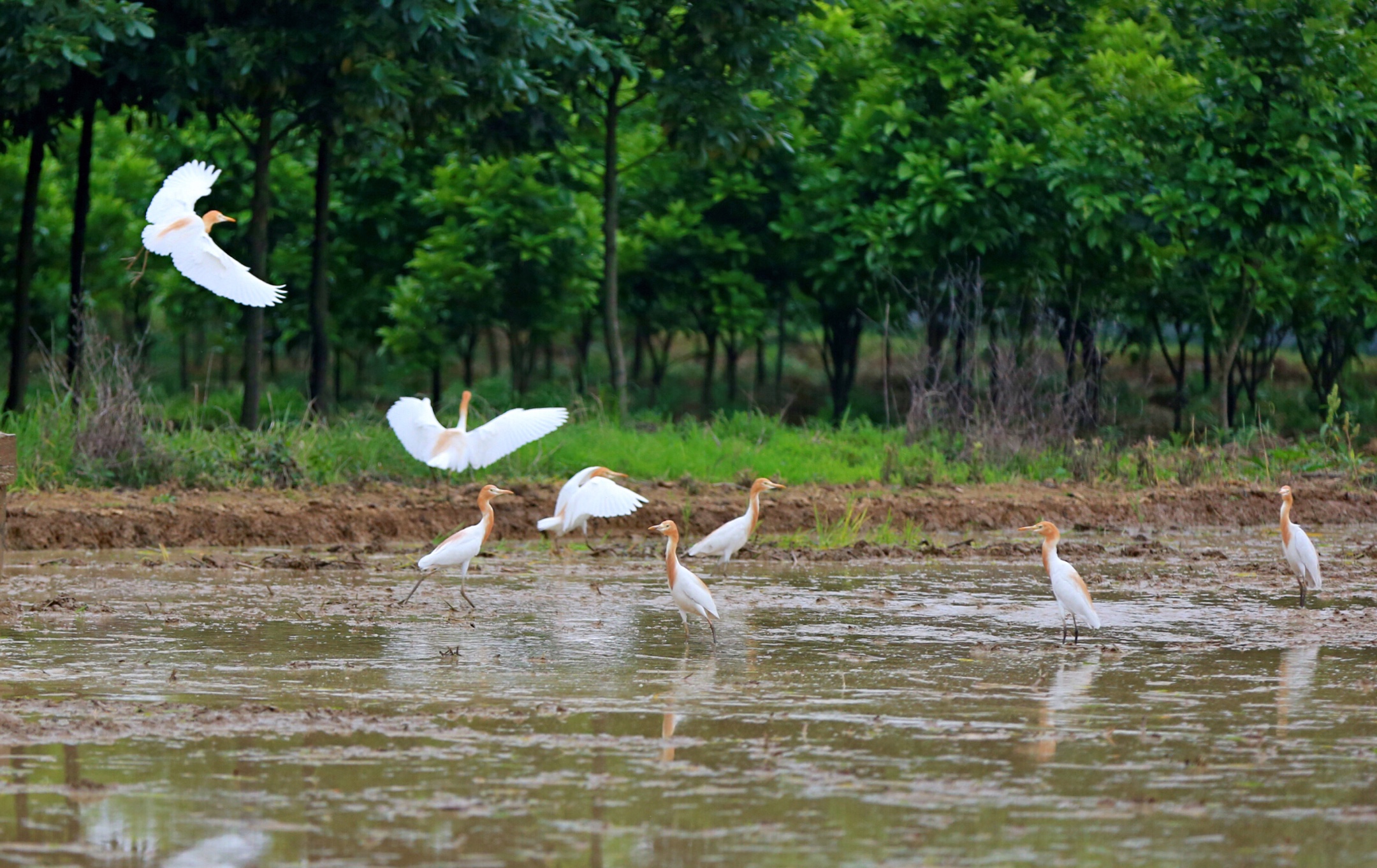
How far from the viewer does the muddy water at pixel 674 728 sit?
5.25 m

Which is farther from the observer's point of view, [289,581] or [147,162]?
[147,162]

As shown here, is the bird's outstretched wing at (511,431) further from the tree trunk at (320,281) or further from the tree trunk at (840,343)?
the tree trunk at (840,343)

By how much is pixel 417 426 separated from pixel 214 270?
99.8 inches

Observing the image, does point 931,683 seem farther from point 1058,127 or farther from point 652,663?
point 1058,127

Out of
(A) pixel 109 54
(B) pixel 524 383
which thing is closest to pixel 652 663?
(A) pixel 109 54

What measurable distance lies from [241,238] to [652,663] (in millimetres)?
16243

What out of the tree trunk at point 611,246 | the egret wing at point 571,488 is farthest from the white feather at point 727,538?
the tree trunk at point 611,246

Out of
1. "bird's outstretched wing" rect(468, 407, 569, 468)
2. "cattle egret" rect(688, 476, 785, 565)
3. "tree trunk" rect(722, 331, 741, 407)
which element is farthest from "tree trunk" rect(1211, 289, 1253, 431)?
"bird's outstretched wing" rect(468, 407, 569, 468)

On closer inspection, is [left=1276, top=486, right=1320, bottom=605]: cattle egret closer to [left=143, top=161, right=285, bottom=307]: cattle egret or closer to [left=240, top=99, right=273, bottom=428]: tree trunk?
[left=143, top=161, right=285, bottom=307]: cattle egret

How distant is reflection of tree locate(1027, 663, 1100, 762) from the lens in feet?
21.5

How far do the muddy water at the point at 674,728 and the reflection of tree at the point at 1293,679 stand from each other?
3cm

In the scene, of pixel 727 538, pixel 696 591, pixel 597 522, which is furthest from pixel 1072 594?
pixel 597 522

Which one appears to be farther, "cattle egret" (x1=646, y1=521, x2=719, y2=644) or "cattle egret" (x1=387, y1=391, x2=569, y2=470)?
"cattle egret" (x1=387, y1=391, x2=569, y2=470)

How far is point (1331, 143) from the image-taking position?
19.9 metres
